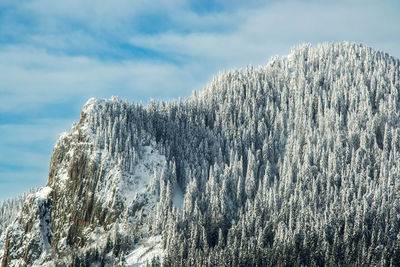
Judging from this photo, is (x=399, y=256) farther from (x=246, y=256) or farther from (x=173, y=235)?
(x=173, y=235)

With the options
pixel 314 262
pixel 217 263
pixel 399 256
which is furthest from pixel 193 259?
pixel 399 256

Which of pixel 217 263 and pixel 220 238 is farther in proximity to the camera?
pixel 220 238

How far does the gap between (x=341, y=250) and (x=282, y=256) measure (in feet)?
76.8

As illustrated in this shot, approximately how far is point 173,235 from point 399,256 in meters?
80.8

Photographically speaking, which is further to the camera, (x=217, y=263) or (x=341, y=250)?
(x=341, y=250)

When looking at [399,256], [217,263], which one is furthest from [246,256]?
[399,256]

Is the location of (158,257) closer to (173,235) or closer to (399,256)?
(173,235)

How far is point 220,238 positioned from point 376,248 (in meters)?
55.2

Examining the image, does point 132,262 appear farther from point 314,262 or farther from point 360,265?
point 360,265

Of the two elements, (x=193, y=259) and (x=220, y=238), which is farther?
(x=220, y=238)

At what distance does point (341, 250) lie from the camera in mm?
197875

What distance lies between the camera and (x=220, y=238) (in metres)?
199

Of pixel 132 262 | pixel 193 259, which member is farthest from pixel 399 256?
pixel 132 262

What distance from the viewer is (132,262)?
198250 mm
